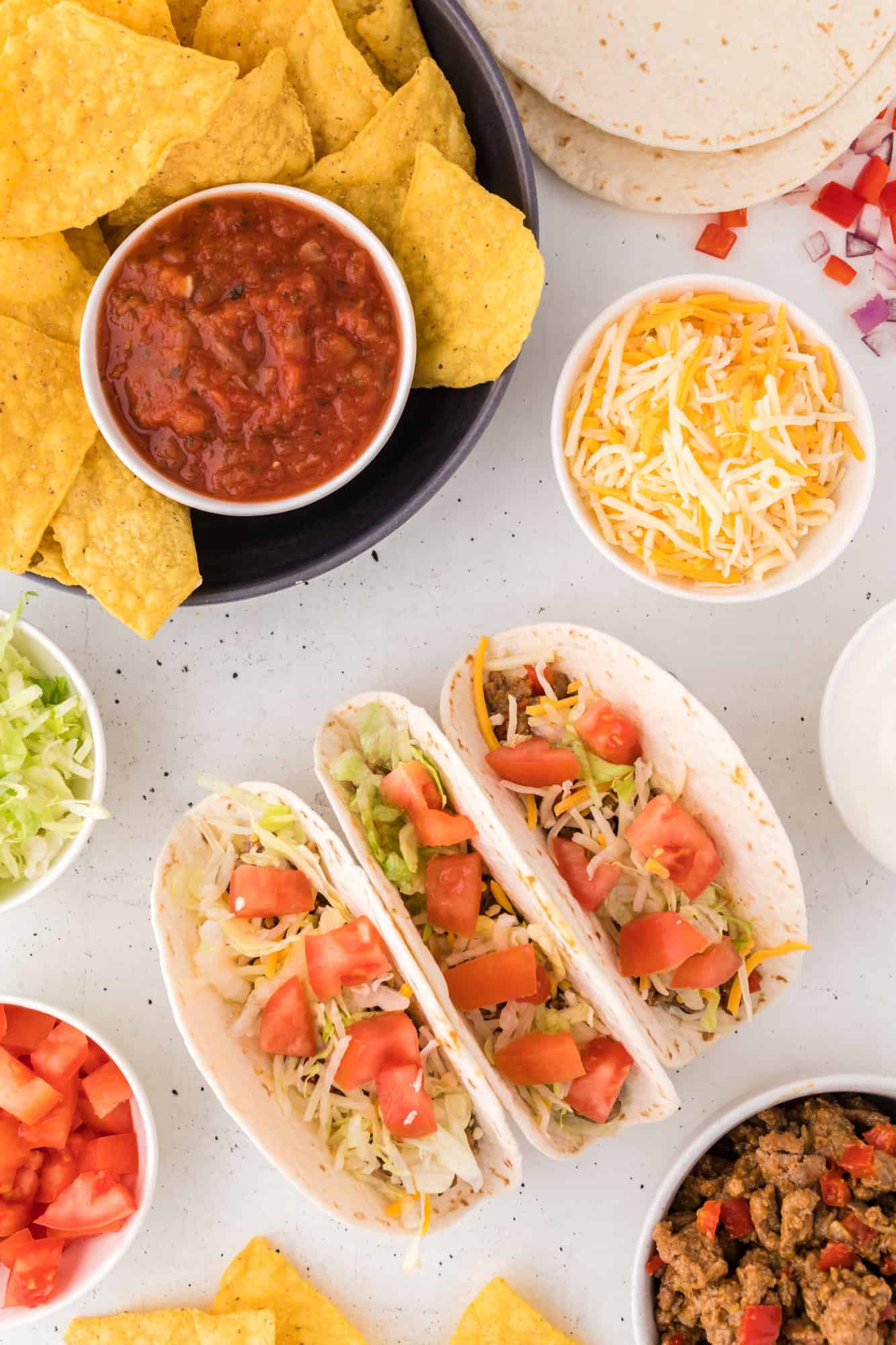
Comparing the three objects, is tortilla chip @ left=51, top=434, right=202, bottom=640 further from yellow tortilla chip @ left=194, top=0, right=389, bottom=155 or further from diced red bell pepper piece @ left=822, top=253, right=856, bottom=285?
diced red bell pepper piece @ left=822, top=253, right=856, bottom=285

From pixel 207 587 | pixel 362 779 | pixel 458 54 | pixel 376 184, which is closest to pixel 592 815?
pixel 362 779

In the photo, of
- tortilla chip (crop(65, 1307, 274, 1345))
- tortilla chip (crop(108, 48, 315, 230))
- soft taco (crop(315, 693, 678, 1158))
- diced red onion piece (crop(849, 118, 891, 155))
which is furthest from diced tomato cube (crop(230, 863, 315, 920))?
diced red onion piece (crop(849, 118, 891, 155))

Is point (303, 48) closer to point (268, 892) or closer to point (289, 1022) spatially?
point (268, 892)

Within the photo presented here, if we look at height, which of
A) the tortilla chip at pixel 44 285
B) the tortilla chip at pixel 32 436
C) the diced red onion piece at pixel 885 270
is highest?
the diced red onion piece at pixel 885 270

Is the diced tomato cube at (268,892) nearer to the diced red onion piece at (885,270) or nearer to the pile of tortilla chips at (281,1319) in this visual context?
the pile of tortilla chips at (281,1319)

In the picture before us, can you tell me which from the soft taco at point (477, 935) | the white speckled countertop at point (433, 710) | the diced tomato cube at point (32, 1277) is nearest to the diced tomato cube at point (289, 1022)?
the soft taco at point (477, 935)
